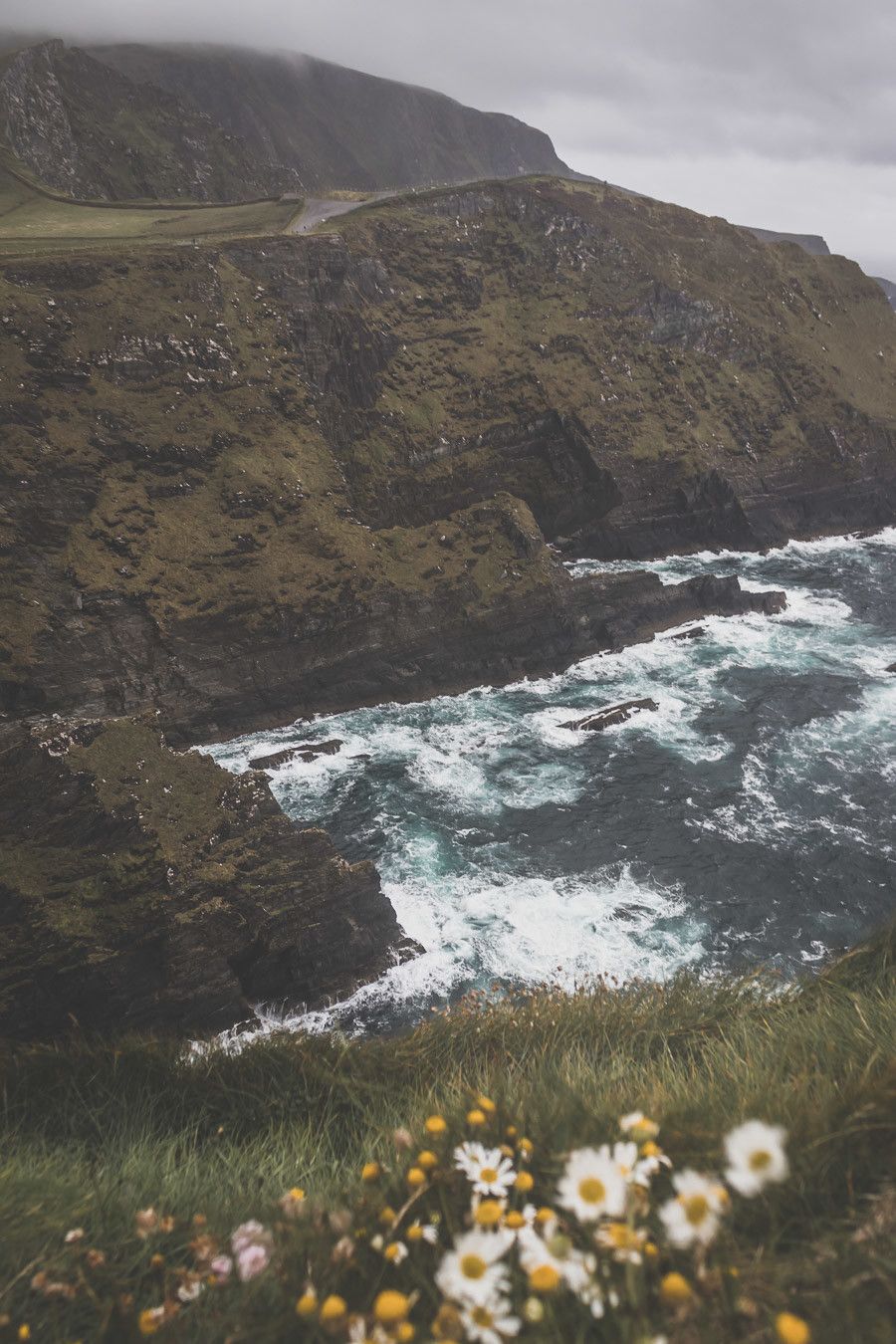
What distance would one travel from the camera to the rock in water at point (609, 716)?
41531 millimetres

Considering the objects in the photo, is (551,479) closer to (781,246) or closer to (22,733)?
(22,733)

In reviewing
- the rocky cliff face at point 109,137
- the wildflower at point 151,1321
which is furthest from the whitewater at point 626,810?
the rocky cliff face at point 109,137

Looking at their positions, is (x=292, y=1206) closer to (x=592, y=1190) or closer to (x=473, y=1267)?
(x=473, y=1267)

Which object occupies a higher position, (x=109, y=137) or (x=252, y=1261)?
(x=109, y=137)

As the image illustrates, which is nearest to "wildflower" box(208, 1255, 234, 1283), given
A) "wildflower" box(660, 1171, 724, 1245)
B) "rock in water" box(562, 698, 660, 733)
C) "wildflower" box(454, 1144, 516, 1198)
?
"wildflower" box(454, 1144, 516, 1198)

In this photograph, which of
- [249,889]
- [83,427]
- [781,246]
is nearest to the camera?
[249,889]

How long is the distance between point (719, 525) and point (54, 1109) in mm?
73452

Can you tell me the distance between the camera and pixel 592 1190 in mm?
2275

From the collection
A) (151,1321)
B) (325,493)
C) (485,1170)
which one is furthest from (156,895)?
(325,493)

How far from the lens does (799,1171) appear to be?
268 centimetres

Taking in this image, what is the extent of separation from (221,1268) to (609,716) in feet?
133

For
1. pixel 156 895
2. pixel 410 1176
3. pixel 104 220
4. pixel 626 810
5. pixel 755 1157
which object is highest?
pixel 104 220

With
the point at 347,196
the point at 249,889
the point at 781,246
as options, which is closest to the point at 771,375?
the point at 781,246

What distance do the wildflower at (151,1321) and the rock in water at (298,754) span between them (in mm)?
36176
